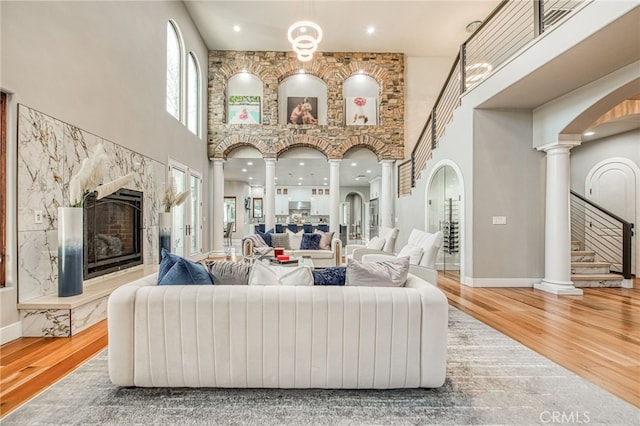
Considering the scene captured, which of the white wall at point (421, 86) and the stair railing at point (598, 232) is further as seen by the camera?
the white wall at point (421, 86)

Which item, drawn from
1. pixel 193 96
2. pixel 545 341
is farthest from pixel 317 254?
pixel 193 96

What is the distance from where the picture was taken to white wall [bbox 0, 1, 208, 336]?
2.66 meters

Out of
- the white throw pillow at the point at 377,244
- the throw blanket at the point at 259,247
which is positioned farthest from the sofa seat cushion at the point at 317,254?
the white throw pillow at the point at 377,244

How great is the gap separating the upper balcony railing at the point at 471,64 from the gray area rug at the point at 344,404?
14.4 feet

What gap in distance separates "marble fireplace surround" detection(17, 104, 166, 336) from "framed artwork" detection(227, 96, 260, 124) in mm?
5313

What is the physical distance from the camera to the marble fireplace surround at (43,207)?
2.75m

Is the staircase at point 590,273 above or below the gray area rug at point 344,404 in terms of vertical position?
above

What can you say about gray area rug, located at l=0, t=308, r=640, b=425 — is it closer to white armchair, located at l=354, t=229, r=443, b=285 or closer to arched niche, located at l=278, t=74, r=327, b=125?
white armchair, located at l=354, t=229, r=443, b=285

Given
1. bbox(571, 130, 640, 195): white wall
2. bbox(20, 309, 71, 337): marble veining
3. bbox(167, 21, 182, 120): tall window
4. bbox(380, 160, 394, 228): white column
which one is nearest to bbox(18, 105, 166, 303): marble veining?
bbox(20, 309, 71, 337): marble veining

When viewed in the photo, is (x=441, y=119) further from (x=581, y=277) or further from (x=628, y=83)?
(x=581, y=277)

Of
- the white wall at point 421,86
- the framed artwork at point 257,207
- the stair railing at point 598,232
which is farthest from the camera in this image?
the framed artwork at point 257,207

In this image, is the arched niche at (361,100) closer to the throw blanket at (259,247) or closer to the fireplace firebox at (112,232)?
the throw blanket at (259,247)

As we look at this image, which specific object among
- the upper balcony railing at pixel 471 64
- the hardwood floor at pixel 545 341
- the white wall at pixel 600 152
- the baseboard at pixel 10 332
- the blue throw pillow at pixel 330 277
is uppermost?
the upper balcony railing at pixel 471 64

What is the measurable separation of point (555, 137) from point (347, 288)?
15.0ft
